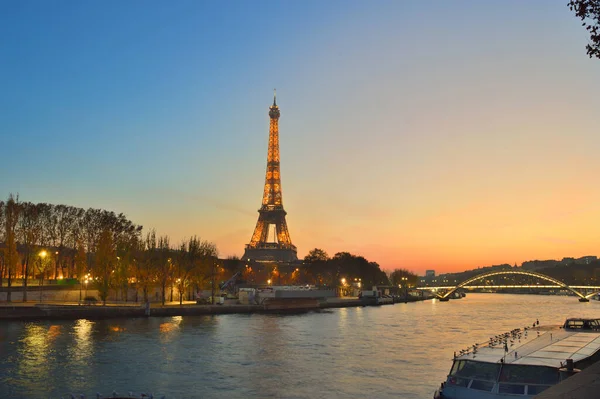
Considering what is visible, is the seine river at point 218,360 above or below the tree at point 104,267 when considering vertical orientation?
below

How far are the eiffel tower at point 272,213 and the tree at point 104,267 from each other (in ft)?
327

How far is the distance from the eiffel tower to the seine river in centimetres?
11422

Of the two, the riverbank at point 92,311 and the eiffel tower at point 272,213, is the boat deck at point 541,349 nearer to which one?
the riverbank at point 92,311

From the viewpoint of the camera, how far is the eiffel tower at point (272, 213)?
6973 inches

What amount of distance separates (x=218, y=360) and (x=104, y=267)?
41.6 m

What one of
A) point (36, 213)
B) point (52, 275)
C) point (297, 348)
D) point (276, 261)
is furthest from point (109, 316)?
point (276, 261)

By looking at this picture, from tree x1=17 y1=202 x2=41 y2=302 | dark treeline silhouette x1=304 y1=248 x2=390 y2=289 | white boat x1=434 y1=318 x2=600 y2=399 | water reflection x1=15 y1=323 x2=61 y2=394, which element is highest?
tree x1=17 y1=202 x2=41 y2=302

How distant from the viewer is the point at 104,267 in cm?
7431

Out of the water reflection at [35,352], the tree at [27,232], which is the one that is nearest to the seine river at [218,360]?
the water reflection at [35,352]

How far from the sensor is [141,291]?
86438 millimetres

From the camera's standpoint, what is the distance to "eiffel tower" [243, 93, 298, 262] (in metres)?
177

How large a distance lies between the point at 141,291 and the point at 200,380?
58640 mm

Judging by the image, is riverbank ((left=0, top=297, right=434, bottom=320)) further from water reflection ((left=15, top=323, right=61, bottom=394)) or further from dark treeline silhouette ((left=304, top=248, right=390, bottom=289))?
dark treeline silhouette ((left=304, top=248, right=390, bottom=289))

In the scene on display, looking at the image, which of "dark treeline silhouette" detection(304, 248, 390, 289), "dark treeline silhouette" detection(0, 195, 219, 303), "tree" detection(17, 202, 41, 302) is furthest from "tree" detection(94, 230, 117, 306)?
"dark treeline silhouette" detection(304, 248, 390, 289)
